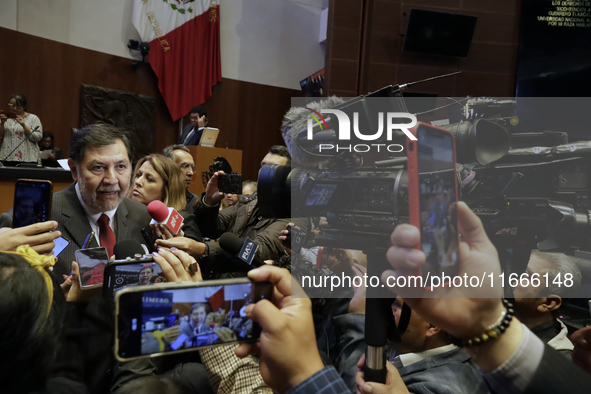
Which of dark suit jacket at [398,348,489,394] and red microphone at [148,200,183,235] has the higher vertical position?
red microphone at [148,200,183,235]

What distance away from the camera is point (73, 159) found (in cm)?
162

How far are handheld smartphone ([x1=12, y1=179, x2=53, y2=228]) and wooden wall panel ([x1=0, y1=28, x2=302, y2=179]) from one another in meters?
4.76

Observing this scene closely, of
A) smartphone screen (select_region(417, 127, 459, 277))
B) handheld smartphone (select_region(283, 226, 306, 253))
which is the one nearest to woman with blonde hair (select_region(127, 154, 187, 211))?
handheld smartphone (select_region(283, 226, 306, 253))

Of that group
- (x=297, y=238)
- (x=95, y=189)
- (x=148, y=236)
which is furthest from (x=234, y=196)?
(x=297, y=238)

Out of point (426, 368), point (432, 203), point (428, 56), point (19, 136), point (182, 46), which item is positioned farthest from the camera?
point (182, 46)

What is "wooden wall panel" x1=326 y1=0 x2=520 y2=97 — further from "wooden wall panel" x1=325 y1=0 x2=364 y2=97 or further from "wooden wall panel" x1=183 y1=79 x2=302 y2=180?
"wooden wall panel" x1=183 y1=79 x2=302 y2=180

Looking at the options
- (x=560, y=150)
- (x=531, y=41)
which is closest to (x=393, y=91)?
(x=560, y=150)

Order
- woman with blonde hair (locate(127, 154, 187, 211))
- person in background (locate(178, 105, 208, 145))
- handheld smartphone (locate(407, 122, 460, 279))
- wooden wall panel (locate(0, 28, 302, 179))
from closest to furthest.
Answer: handheld smartphone (locate(407, 122, 460, 279)), woman with blonde hair (locate(127, 154, 187, 211)), person in background (locate(178, 105, 208, 145)), wooden wall panel (locate(0, 28, 302, 179))

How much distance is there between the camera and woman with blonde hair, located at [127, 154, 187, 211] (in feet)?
7.58

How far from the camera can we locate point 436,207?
520 mm

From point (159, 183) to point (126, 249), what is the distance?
1.15 metres

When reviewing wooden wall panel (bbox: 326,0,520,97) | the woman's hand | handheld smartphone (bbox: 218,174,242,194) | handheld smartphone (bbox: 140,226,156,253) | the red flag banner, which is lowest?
handheld smartphone (bbox: 140,226,156,253)

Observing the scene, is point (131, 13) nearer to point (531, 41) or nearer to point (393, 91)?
point (531, 41)

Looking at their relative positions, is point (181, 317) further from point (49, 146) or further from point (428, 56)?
point (49, 146)
